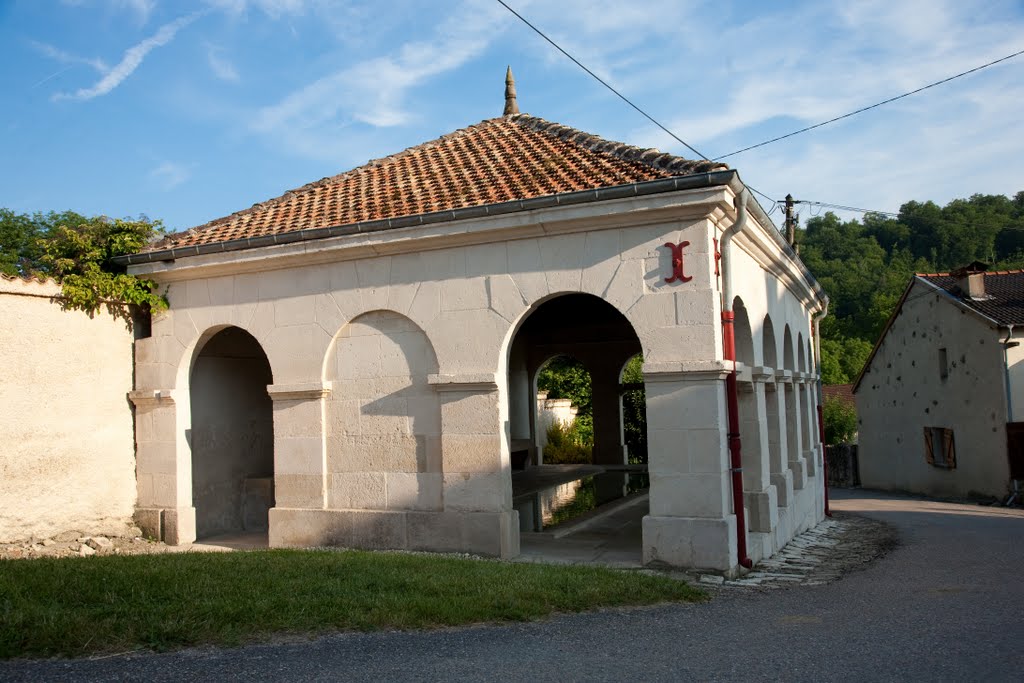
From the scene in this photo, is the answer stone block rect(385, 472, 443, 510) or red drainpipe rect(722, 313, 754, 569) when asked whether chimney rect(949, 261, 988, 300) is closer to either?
red drainpipe rect(722, 313, 754, 569)

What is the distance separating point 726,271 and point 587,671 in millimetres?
4846

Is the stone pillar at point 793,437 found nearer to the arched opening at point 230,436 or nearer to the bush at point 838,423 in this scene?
the arched opening at point 230,436

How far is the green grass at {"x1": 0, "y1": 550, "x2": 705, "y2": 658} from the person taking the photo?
5.21 meters

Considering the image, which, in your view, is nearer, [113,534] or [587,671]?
[587,671]

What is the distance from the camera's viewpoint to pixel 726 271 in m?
8.65

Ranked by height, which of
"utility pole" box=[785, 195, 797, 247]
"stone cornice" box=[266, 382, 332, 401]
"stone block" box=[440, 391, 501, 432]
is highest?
"utility pole" box=[785, 195, 797, 247]

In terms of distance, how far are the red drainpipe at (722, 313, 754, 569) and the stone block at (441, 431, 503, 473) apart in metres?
2.34

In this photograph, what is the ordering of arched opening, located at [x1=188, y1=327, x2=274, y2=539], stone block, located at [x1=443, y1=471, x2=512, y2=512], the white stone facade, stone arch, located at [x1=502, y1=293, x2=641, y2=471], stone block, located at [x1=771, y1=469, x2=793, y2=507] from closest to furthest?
the white stone facade
stone block, located at [x1=443, y1=471, x2=512, y2=512]
arched opening, located at [x1=188, y1=327, x2=274, y2=539]
stone block, located at [x1=771, y1=469, x2=793, y2=507]
stone arch, located at [x1=502, y1=293, x2=641, y2=471]

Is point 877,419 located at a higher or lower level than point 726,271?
lower

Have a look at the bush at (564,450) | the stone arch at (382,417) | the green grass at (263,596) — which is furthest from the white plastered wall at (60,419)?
the bush at (564,450)

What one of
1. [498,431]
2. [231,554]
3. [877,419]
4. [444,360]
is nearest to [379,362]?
[444,360]

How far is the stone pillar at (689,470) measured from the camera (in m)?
8.13

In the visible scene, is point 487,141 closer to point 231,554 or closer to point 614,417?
point 231,554

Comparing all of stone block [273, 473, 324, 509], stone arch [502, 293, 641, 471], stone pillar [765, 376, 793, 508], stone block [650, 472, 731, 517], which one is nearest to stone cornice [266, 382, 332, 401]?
stone block [273, 473, 324, 509]
